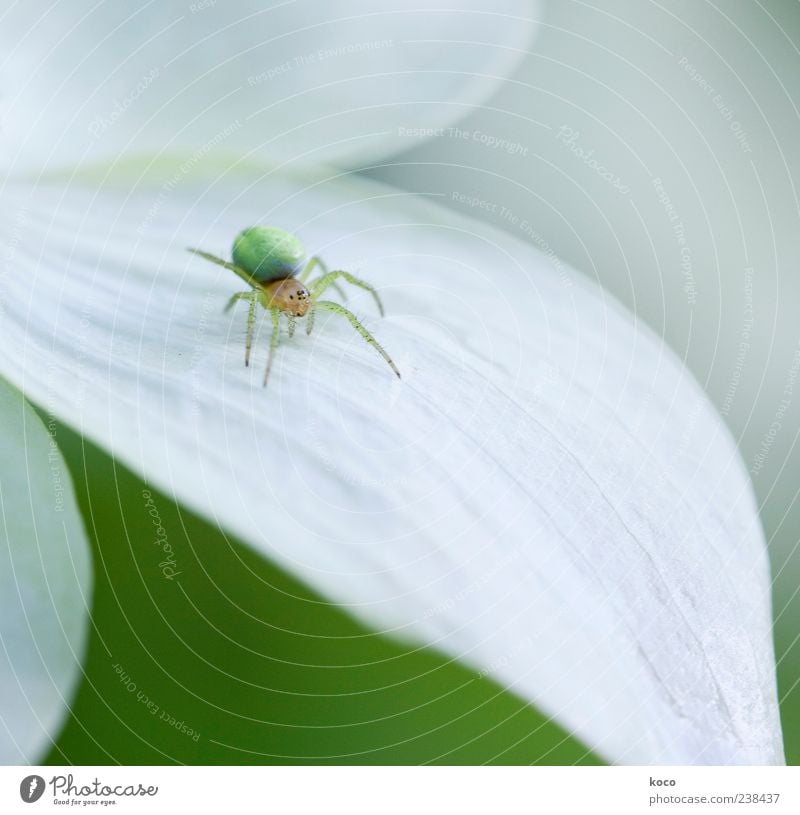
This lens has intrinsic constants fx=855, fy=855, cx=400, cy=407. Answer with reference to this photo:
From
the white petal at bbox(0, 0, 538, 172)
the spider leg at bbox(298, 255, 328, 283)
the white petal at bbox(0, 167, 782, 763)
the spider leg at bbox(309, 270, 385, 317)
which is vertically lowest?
the white petal at bbox(0, 167, 782, 763)

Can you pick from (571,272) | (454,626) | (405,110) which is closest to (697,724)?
(454,626)

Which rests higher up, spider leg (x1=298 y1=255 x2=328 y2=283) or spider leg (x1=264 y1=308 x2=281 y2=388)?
spider leg (x1=298 y1=255 x2=328 y2=283)

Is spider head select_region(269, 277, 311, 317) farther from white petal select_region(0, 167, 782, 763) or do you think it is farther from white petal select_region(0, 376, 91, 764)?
white petal select_region(0, 376, 91, 764)

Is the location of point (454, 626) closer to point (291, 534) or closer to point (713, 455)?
point (291, 534)

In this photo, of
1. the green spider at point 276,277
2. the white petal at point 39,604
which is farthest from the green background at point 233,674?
the green spider at point 276,277

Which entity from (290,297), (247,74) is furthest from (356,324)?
Result: (247,74)

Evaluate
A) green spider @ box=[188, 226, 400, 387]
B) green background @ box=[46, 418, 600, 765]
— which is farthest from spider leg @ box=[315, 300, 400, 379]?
green background @ box=[46, 418, 600, 765]

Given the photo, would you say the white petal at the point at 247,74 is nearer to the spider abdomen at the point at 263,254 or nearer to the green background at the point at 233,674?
the spider abdomen at the point at 263,254
